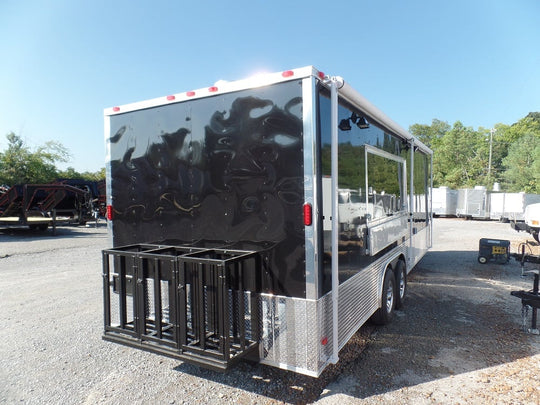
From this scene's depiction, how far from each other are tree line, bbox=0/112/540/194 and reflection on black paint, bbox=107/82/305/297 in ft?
95.4

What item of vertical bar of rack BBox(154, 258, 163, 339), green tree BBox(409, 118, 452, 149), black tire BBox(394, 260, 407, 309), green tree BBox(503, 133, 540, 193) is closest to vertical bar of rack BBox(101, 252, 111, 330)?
vertical bar of rack BBox(154, 258, 163, 339)

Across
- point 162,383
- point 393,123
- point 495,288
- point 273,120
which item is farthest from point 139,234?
point 495,288

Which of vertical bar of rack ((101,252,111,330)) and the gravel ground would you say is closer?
the gravel ground

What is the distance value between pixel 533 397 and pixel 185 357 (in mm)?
2782

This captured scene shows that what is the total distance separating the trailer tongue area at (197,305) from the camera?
2.54 m

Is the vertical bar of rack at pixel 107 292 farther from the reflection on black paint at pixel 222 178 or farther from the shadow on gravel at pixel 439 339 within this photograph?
the shadow on gravel at pixel 439 339

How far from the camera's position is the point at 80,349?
3.73 metres

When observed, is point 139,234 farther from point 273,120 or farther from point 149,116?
point 273,120

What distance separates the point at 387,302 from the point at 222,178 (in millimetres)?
2708

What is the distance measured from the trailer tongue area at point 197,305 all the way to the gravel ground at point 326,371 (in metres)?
0.48

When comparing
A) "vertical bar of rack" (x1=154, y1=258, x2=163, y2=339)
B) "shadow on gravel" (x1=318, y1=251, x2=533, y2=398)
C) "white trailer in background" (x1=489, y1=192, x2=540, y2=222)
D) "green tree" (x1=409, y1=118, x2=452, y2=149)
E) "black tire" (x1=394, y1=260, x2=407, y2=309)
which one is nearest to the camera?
"vertical bar of rack" (x1=154, y1=258, x2=163, y2=339)

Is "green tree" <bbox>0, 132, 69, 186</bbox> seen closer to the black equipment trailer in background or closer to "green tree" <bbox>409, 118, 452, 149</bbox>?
the black equipment trailer in background

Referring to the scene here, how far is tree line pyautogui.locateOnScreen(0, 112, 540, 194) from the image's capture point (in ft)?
91.8

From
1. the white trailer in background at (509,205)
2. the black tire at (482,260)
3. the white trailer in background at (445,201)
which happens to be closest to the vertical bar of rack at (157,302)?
the black tire at (482,260)
